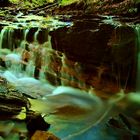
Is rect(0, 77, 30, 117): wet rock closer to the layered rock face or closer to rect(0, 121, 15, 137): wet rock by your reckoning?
rect(0, 121, 15, 137): wet rock

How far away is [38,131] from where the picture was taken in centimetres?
481

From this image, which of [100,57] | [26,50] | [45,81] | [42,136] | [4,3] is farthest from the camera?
[4,3]

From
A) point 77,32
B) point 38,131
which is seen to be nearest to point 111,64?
point 77,32

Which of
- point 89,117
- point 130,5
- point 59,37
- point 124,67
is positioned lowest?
point 89,117

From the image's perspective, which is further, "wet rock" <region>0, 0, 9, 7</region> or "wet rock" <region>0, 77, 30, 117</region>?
"wet rock" <region>0, 0, 9, 7</region>

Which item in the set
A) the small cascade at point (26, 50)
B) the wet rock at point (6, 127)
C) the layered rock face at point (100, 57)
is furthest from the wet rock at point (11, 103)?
the small cascade at point (26, 50)

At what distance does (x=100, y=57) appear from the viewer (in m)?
6.96

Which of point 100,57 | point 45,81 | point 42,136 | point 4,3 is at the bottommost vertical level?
point 45,81

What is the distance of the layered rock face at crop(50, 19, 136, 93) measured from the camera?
6852 millimetres

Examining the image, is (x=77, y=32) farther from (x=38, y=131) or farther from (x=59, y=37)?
(x=38, y=131)

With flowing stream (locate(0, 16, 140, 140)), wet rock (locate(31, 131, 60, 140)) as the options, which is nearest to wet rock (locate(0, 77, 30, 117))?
flowing stream (locate(0, 16, 140, 140))

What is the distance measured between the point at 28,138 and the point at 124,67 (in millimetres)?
2850

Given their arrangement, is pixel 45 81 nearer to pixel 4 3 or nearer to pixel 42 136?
pixel 42 136

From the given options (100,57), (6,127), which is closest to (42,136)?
(6,127)
